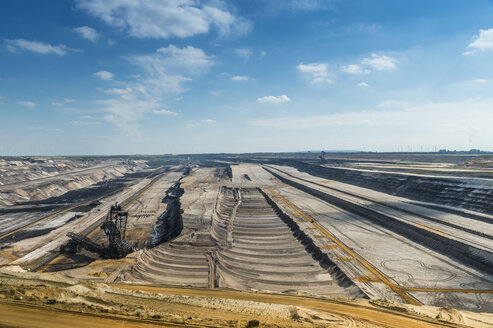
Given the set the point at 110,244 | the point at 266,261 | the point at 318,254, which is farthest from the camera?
the point at 110,244

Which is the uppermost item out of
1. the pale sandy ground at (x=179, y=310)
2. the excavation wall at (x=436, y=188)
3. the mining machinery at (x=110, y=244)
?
the excavation wall at (x=436, y=188)

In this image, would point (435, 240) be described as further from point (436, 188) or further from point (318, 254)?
point (436, 188)

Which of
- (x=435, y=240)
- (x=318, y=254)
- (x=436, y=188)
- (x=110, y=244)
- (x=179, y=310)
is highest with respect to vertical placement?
(x=436, y=188)

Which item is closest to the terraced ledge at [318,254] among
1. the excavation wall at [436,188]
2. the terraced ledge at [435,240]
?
the terraced ledge at [435,240]

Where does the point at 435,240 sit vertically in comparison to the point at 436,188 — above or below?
below

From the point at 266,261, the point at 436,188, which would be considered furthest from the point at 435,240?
the point at 436,188

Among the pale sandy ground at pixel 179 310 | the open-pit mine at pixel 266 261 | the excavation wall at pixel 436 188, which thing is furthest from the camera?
the excavation wall at pixel 436 188

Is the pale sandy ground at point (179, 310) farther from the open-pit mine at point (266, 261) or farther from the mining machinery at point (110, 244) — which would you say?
the mining machinery at point (110, 244)

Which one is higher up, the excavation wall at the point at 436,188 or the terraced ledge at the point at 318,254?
the excavation wall at the point at 436,188
